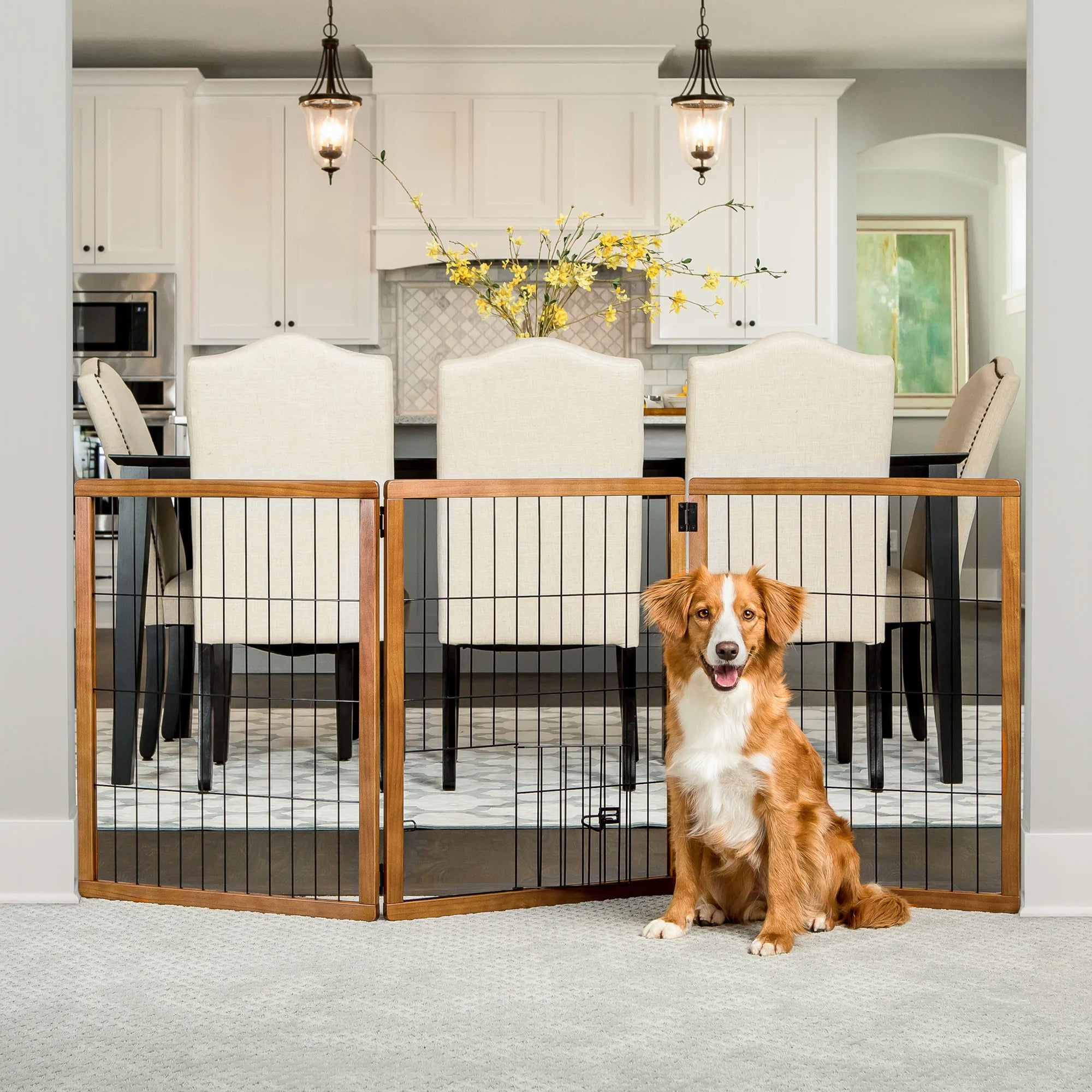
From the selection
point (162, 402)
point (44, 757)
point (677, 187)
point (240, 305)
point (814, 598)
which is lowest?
point (44, 757)

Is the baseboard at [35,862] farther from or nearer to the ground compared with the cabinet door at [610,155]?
nearer to the ground

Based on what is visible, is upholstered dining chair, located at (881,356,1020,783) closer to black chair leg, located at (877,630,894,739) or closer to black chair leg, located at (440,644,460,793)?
black chair leg, located at (877,630,894,739)

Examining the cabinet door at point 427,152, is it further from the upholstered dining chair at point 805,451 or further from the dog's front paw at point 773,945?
the dog's front paw at point 773,945

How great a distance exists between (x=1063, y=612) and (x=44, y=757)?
5.86ft

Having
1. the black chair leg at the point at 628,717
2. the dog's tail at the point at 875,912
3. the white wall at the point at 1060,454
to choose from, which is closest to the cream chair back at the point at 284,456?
the black chair leg at the point at 628,717

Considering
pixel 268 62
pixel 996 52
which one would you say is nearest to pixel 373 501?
pixel 268 62

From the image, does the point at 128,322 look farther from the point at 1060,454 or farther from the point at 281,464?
the point at 1060,454

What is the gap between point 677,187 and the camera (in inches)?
245

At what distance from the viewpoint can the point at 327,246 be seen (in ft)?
20.6

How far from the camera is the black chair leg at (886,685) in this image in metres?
3.01

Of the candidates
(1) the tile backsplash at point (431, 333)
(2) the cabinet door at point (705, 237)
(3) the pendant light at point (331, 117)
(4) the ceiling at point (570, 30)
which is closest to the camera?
(3) the pendant light at point (331, 117)

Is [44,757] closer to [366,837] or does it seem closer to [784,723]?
[366,837]

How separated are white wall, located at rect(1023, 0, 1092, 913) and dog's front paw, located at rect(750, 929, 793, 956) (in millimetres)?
484

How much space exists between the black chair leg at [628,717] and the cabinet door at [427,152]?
3.76m
